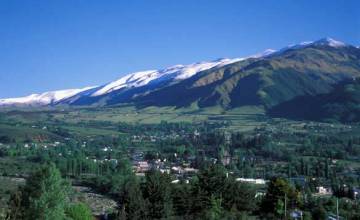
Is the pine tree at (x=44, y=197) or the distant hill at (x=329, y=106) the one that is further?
the distant hill at (x=329, y=106)

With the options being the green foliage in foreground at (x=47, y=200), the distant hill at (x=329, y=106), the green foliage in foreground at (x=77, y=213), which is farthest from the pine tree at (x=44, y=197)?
the distant hill at (x=329, y=106)

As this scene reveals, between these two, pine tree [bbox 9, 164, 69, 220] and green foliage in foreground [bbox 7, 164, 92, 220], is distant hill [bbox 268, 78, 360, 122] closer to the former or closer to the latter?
green foliage in foreground [bbox 7, 164, 92, 220]

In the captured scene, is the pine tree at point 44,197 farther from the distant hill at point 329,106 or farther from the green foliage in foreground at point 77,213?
the distant hill at point 329,106

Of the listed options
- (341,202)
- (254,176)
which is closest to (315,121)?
(254,176)

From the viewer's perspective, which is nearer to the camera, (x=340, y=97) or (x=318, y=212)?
(x=318, y=212)

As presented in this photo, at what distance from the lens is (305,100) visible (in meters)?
188

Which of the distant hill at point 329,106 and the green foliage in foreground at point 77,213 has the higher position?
the distant hill at point 329,106

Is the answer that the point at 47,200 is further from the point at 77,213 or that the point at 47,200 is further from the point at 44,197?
the point at 77,213

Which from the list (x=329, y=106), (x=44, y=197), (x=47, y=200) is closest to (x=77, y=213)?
(x=47, y=200)

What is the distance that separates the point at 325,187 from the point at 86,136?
84.5 metres

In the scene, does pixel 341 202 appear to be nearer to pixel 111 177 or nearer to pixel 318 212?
pixel 318 212

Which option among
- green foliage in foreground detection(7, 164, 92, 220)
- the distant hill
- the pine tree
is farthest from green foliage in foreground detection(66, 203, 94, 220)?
the distant hill

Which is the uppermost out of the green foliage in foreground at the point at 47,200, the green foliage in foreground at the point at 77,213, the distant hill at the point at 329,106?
the distant hill at the point at 329,106

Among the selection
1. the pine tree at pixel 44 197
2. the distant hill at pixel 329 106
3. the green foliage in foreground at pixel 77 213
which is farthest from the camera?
the distant hill at pixel 329 106
